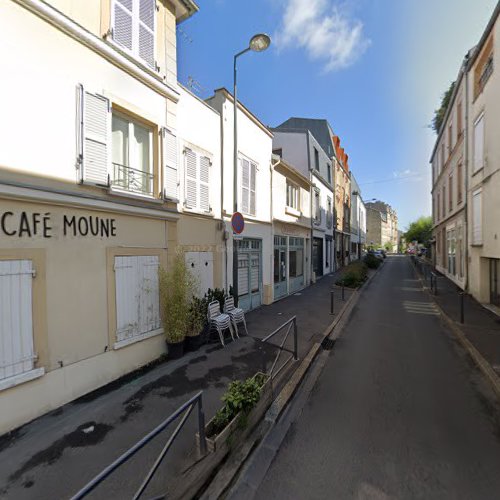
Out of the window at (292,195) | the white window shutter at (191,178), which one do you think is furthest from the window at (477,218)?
the white window shutter at (191,178)

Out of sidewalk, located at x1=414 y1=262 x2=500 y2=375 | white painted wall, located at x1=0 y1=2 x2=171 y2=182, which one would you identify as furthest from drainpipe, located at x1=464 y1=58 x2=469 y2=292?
white painted wall, located at x1=0 y1=2 x2=171 y2=182

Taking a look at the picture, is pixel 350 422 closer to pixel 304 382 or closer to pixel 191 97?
pixel 304 382

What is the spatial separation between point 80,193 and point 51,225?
0.63 metres

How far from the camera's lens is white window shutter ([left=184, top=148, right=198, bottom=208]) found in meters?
6.67

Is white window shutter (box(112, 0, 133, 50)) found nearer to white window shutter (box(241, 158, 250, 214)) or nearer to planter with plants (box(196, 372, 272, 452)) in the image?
white window shutter (box(241, 158, 250, 214))

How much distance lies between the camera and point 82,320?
432cm

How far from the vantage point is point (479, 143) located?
10.2 metres

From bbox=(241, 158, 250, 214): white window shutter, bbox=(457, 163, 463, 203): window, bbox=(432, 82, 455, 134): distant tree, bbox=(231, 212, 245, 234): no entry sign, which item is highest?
bbox=(432, 82, 455, 134): distant tree

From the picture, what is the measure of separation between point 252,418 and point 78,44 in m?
5.91

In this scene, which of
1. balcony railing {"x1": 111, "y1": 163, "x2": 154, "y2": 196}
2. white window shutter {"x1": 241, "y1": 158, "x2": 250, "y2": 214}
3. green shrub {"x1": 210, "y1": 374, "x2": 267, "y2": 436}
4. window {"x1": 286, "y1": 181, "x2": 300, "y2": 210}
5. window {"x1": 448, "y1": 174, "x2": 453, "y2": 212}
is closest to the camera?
green shrub {"x1": 210, "y1": 374, "x2": 267, "y2": 436}

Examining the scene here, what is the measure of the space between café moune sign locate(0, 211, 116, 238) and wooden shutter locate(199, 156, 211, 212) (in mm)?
2747

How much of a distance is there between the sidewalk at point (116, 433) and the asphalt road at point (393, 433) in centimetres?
112

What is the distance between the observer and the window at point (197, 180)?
6.71 metres

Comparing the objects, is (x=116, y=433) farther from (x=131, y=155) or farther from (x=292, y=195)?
(x=292, y=195)
